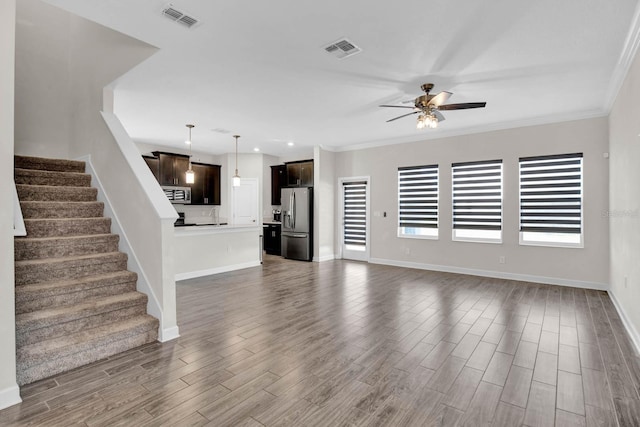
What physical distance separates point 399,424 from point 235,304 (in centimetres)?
288

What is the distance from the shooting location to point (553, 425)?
1917 millimetres

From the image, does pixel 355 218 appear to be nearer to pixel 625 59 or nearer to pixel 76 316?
pixel 625 59

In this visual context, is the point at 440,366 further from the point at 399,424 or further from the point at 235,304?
the point at 235,304

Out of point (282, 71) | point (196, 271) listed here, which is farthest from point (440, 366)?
point (196, 271)

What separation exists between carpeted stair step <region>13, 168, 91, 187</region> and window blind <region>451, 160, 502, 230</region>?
626cm

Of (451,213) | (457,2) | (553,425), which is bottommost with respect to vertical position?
(553,425)

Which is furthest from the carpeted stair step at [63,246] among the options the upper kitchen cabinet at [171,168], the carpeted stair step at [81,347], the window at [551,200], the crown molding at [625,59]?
→ the window at [551,200]

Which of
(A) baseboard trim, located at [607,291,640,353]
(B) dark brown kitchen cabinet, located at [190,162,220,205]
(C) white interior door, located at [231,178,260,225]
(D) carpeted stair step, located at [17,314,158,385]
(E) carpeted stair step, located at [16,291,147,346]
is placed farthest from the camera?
(C) white interior door, located at [231,178,260,225]

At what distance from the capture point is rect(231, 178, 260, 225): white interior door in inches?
359

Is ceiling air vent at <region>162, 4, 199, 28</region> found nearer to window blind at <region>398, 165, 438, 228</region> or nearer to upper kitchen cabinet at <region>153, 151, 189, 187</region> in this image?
window blind at <region>398, 165, 438, 228</region>

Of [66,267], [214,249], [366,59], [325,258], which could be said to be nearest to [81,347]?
[66,267]

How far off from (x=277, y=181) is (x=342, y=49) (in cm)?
649

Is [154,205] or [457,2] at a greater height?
[457,2]

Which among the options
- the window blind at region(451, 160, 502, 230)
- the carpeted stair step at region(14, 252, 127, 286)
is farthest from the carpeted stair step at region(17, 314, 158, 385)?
the window blind at region(451, 160, 502, 230)
